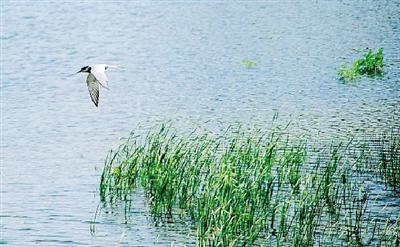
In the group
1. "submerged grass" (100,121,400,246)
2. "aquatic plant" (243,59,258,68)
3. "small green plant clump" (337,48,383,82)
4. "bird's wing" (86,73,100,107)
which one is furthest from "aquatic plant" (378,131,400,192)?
"aquatic plant" (243,59,258,68)

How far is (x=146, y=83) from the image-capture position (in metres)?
25.9

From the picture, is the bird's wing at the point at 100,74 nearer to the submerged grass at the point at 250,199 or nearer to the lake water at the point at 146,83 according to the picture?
the submerged grass at the point at 250,199

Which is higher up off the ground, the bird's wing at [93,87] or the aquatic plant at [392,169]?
the bird's wing at [93,87]

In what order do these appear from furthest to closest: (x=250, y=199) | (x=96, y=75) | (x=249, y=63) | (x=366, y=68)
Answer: (x=249, y=63)
(x=366, y=68)
(x=250, y=199)
(x=96, y=75)

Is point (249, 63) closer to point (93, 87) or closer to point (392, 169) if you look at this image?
point (392, 169)

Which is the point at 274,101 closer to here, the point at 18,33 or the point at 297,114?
the point at 297,114

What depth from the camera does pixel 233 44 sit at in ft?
108

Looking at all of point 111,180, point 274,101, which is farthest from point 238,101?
point 111,180

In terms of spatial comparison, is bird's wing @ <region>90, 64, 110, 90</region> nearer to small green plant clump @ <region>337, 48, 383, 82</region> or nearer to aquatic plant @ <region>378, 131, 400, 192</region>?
aquatic plant @ <region>378, 131, 400, 192</region>

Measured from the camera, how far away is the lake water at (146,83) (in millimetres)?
13969

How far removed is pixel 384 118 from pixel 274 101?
353 cm

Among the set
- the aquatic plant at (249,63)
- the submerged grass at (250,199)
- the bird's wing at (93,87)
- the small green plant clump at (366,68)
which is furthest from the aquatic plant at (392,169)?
the aquatic plant at (249,63)

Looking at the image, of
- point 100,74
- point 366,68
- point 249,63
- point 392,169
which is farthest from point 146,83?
point 100,74

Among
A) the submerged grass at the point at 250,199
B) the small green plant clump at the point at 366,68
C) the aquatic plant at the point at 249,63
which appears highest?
the aquatic plant at the point at 249,63
